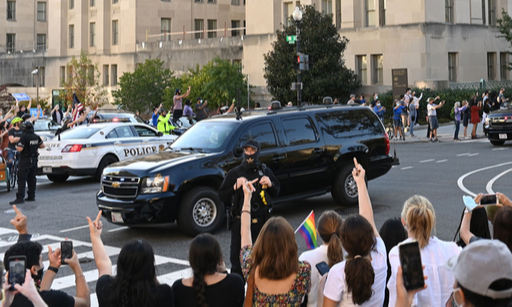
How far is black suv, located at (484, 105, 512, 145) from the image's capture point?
27.6m

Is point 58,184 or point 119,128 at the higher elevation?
point 119,128

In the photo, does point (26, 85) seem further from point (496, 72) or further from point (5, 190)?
point (5, 190)

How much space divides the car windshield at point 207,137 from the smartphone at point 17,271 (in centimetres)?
856

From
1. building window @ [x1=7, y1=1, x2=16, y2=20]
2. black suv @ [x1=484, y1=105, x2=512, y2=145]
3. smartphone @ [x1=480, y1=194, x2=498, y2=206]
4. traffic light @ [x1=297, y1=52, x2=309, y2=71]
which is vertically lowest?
smartphone @ [x1=480, y1=194, x2=498, y2=206]

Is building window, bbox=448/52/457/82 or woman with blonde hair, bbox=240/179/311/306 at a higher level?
building window, bbox=448/52/457/82

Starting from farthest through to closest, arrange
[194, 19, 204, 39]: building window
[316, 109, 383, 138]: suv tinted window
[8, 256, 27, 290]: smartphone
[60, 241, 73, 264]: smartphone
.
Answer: [194, 19, 204, 39]: building window
[316, 109, 383, 138]: suv tinted window
[60, 241, 73, 264]: smartphone
[8, 256, 27, 290]: smartphone

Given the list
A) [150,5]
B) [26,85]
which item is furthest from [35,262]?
[26,85]

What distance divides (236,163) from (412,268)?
29.8 feet

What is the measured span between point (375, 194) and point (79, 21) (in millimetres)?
61945

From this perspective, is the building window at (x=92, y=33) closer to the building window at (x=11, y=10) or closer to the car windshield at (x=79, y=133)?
the building window at (x=11, y=10)

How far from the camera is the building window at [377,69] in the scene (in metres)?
46.9

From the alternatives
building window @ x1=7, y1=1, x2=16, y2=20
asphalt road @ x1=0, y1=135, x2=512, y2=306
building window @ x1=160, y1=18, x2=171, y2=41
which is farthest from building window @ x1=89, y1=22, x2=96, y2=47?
asphalt road @ x1=0, y1=135, x2=512, y2=306

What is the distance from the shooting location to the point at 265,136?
1314cm

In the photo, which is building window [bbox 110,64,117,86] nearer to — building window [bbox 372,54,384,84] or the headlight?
building window [bbox 372,54,384,84]
